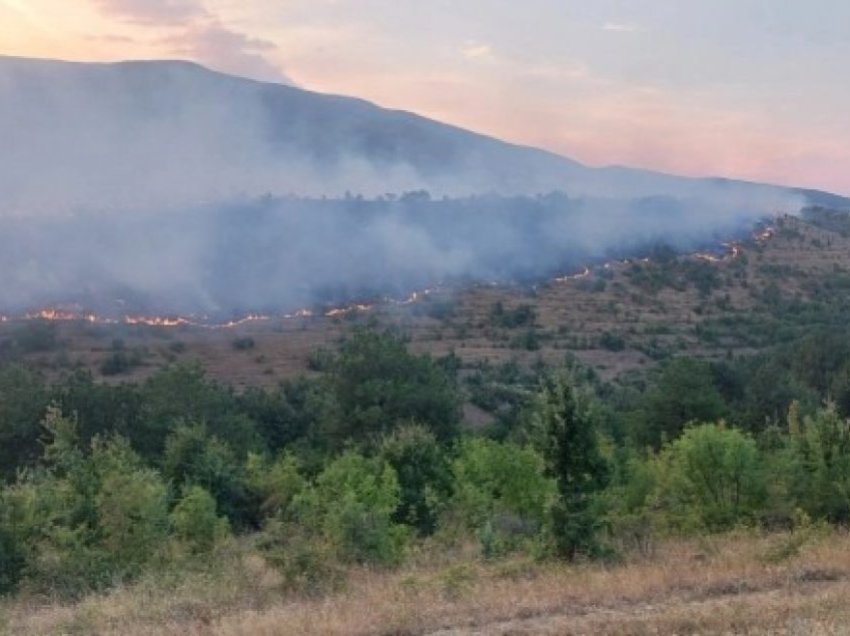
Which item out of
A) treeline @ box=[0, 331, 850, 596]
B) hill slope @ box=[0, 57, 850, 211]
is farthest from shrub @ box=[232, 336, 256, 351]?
hill slope @ box=[0, 57, 850, 211]

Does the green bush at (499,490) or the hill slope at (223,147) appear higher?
the hill slope at (223,147)

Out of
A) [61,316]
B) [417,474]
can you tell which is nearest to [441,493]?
[417,474]

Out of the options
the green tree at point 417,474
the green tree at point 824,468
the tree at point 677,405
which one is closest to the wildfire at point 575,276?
the tree at point 677,405

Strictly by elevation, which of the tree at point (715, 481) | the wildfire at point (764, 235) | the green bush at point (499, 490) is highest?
the wildfire at point (764, 235)

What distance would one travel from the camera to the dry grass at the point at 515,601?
10367mm

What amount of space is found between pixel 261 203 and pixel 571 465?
362 ft

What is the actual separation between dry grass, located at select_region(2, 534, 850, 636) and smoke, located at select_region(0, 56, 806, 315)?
7486 centimetres

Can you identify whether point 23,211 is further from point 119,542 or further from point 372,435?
point 119,542

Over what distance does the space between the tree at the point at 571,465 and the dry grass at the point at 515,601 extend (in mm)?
664

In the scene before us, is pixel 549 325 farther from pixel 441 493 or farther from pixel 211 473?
pixel 441 493

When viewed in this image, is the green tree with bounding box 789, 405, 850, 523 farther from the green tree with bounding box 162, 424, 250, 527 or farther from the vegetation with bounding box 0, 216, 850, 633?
the green tree with bounding box 162, 424, 250, 527

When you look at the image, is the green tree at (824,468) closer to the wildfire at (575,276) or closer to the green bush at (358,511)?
the green bush at (358,511)

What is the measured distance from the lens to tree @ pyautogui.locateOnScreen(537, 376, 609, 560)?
15.2m

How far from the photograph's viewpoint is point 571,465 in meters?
15.5
